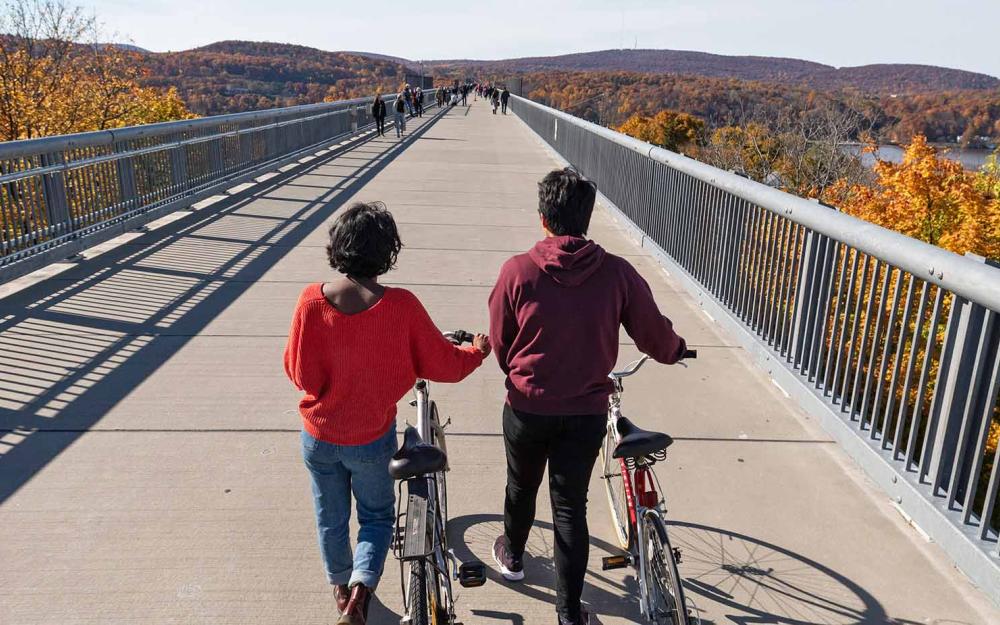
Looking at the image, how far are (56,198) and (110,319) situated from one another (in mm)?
2186

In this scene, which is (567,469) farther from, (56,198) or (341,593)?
(56,198)

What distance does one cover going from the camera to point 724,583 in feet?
10.2

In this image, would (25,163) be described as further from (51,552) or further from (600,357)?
(600,357)

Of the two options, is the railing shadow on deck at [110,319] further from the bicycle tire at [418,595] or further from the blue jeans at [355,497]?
the bicycle tire at [418,595]

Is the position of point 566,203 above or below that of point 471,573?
above

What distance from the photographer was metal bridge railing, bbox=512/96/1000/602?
124 inches

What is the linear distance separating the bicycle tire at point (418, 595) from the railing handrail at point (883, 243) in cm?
221

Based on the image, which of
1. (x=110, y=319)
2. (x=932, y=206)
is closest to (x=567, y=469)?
(x=110, y=319)

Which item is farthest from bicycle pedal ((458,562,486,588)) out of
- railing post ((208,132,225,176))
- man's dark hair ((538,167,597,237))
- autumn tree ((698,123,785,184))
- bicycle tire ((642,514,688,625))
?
autumn tree ((698,123,785,184))

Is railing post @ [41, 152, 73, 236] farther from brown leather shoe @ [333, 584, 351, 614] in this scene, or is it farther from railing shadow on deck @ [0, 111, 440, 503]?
brown leather shoe @ [333, 584, 351, 614]

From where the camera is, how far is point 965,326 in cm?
320

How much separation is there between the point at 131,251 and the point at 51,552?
18.7 feet

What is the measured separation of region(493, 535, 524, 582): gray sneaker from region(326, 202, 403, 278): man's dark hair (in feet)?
4.16

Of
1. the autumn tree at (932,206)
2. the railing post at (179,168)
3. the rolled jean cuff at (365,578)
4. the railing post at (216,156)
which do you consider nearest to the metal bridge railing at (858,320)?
the rolled jean cuff at (365,578)
